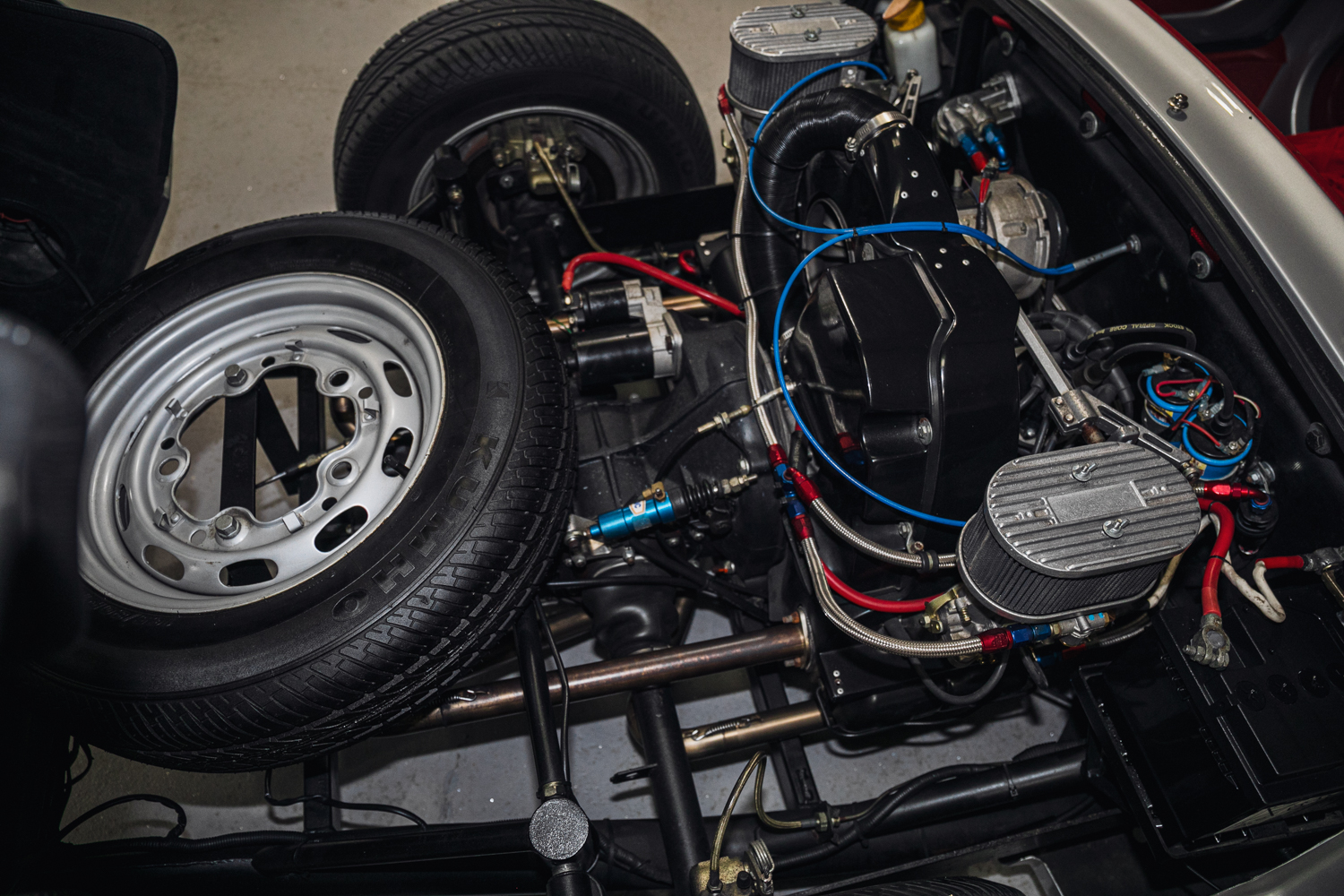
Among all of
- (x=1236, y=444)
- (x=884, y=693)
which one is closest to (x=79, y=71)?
(x=884, y=693)

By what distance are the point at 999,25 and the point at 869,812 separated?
1.76 meters

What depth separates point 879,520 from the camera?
1.55m

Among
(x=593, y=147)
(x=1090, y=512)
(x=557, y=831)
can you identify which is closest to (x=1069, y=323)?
(x=1090, y=512)

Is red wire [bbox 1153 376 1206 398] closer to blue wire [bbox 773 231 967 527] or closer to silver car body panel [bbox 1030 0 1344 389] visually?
silver car body panel [bbox 1030 0 1344 389]

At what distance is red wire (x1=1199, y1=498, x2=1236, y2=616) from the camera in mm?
1352

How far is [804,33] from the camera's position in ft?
6.34

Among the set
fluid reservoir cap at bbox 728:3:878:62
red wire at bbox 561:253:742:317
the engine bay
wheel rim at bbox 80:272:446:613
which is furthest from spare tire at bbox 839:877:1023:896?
fluid reservoir cap at bbox 728:3:878:62

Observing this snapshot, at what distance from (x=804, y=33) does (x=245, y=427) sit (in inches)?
60.7

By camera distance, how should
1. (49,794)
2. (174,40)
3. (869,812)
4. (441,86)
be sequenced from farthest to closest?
(174,40) < (441,86) < (869,812) < (49,794)

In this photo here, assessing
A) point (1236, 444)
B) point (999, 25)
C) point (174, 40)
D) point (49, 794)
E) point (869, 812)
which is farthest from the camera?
point (174, 40)

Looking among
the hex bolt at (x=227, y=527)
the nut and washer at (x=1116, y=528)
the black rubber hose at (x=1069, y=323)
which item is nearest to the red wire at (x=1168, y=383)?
the black rubber hose at (x=1069, y=323)

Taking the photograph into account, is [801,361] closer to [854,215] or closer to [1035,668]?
[854,215]

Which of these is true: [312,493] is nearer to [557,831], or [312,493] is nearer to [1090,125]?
[557,831]

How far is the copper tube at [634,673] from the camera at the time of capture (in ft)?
5.39
